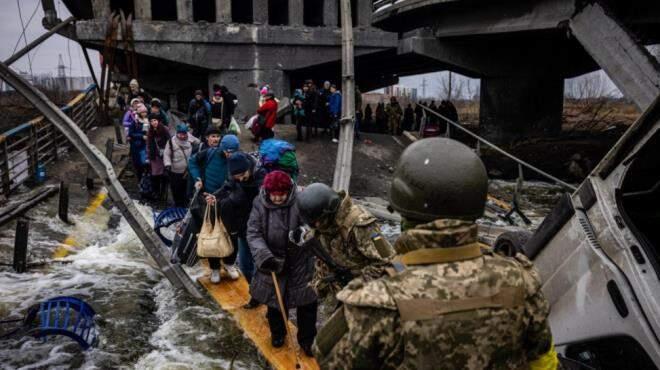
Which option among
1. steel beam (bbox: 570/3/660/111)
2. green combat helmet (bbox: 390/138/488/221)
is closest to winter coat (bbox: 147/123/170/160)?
green combat helmet (bbox: 390/138/488/221)

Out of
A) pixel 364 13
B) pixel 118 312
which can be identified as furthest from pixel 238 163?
pixel 364 13

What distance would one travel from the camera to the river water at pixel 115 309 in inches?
165

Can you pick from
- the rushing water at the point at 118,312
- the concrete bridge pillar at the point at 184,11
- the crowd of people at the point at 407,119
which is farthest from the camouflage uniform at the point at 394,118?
the rushing water at the point at 118,312

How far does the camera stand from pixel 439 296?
1502 millimetres

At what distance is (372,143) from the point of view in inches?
578

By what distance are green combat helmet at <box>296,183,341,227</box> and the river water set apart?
63.5 inches

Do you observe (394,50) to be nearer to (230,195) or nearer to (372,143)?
(372,143)

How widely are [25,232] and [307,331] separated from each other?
360 cm

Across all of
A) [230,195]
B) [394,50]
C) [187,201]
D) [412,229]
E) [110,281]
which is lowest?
[110,281]

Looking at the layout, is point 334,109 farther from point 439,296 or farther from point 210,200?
point 439,296

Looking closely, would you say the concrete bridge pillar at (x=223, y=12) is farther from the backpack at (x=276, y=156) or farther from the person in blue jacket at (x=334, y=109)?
the backpack at (x=276, y=156)

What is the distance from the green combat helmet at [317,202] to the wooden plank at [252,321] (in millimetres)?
1405

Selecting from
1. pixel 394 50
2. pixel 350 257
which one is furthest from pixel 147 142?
pixel 394 50

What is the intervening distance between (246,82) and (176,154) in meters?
9.28
